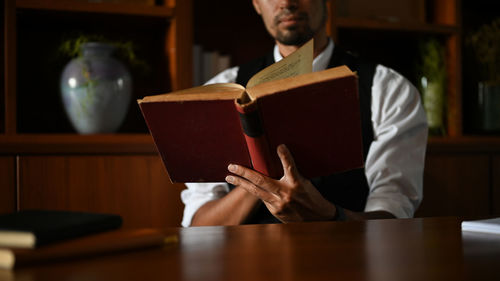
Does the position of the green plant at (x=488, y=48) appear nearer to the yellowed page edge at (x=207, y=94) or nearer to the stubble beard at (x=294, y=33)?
the stubble beard at (x=294, y=33)

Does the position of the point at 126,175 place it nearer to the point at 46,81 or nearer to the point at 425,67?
the point at 46,81

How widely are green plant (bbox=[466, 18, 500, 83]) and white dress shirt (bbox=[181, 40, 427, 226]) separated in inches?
38.9

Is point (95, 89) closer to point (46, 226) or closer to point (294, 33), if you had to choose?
point (294, 33)

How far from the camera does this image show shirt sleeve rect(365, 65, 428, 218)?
143 centimetres

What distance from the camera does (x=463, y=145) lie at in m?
2.14

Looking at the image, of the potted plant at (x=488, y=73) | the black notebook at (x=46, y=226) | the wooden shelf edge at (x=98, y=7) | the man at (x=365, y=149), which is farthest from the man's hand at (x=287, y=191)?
the potted plant at (x=488, y=73)

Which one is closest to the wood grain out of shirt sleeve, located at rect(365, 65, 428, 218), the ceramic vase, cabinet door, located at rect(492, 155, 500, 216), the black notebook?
cabinet door, located at rect(492, 155, 500, 216)

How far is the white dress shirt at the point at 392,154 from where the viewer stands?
56.4 inches

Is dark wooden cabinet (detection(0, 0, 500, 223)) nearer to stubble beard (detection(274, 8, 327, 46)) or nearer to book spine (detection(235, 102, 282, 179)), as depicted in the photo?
stubble beard (detection(274, 8, 327, 46))

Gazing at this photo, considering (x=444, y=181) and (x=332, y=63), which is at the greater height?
(x=332, y=63)

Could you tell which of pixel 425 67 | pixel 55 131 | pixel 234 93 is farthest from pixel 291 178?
pixel 425 67

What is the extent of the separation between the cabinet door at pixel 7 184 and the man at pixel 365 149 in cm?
53

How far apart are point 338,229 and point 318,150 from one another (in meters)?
0.26

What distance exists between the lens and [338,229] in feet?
2.41
